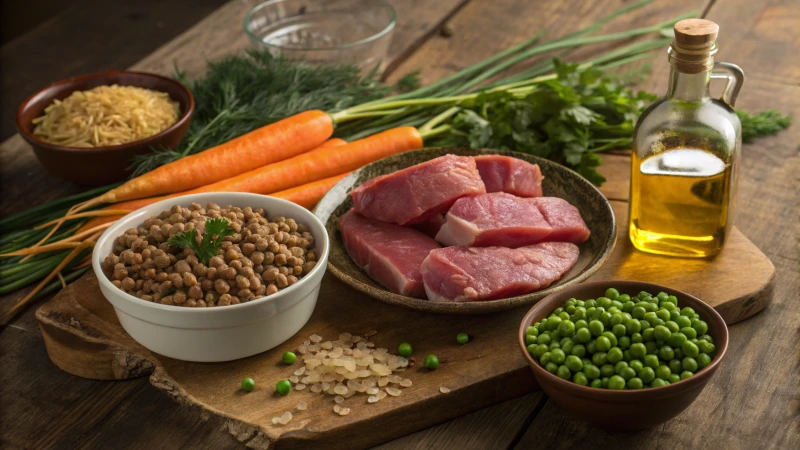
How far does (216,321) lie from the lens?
1875 millimetres

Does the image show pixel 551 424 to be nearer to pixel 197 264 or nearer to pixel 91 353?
pixel 197 264

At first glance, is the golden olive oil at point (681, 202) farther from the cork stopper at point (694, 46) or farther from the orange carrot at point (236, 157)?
the orange carrot at point (236, 157)

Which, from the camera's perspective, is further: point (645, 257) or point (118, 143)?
point (118, 143)

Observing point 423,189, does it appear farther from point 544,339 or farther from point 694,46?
Result: point 694,46

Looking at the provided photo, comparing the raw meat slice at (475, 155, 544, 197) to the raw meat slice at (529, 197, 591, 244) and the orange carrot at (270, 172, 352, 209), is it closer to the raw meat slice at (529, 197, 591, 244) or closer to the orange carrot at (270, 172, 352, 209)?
the raw meat slice at (529, 197, 591, 244)

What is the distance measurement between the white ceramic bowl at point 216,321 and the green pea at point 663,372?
831 mm

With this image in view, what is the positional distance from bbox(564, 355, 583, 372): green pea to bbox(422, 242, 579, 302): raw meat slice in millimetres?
340

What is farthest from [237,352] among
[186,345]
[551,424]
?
[551,424]

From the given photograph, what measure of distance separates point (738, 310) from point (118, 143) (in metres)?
1.94

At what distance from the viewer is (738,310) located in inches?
83.4

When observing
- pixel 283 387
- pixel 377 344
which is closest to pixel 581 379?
pixel 377 344

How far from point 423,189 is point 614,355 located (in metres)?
0.77

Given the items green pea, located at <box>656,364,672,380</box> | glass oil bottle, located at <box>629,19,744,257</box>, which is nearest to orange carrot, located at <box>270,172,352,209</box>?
glass oil bottle, located at <box>629,19,744,257</box>

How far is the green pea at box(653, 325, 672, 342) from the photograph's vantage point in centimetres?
168
